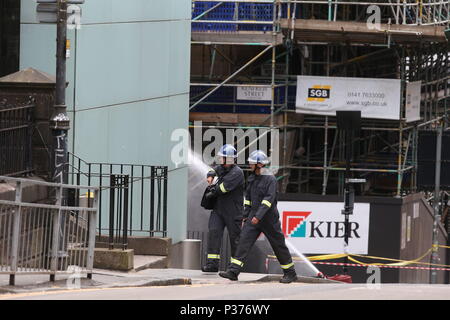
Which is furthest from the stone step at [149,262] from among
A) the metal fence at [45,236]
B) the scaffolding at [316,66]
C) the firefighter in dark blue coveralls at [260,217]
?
the scaffolding at [316,66]

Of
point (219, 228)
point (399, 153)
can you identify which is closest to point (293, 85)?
point (399, 153)

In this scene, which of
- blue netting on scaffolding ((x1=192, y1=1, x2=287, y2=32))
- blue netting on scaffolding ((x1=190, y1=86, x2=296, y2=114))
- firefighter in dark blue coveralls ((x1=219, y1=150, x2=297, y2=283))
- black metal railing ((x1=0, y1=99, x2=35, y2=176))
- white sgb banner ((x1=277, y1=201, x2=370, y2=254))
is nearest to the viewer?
black metal railing ((x1=0, y1=99, x2=35, y2=176))

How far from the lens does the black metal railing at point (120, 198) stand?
15.1 metres

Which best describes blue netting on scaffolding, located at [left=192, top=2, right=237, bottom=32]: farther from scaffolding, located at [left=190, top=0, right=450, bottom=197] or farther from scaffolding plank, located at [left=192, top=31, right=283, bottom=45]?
scaffolding plank, located at [left=192, top=31, right=283, bottom=45]

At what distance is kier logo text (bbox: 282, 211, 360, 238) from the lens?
27500 mm

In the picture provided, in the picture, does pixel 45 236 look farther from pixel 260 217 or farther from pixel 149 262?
pixel 149 262

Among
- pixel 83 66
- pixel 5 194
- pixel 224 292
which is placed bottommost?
pixel 224 292

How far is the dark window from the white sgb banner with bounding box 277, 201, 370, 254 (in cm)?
1115

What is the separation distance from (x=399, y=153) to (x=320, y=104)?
2.43m

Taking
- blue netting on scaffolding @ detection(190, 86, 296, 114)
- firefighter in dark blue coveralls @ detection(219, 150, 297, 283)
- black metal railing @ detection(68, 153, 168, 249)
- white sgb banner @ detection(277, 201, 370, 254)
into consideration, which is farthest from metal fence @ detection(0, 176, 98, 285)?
blue netting on scaffolding @ detection(190, 86, 296, 114)

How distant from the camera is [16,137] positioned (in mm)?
14398

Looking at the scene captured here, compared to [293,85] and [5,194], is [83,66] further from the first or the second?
[293,85]

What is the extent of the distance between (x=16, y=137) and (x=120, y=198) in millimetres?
2088

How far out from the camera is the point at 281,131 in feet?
94.7
